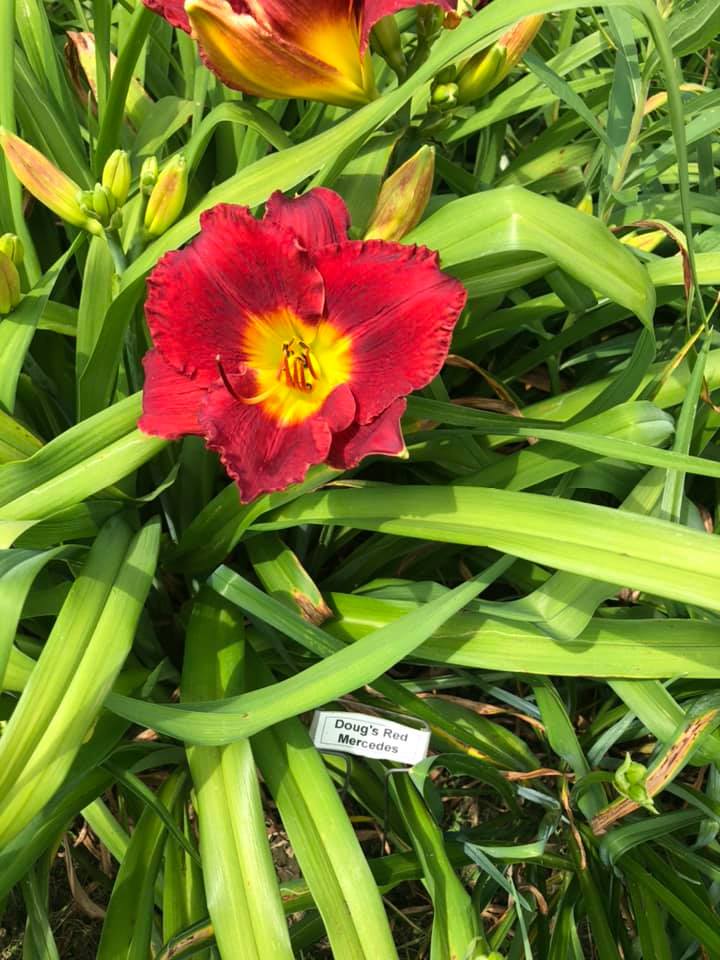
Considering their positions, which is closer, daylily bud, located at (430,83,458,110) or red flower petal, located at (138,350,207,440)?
red flower petal, located at (138,350,207,440)

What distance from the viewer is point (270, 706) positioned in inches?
28.2

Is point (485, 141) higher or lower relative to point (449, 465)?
higher

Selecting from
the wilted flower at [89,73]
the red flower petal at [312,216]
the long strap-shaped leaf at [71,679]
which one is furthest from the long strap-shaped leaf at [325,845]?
the wilted flower at [89,73]

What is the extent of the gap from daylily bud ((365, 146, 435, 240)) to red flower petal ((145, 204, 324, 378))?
0.46ft

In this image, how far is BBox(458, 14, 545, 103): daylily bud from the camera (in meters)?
0.91

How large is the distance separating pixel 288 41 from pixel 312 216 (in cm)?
20

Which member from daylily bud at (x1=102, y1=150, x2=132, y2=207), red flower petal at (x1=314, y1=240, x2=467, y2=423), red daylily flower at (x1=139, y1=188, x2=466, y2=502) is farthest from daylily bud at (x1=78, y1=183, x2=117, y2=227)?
red flower petal at (x1=314, y1=240, x2=467, y2=423)

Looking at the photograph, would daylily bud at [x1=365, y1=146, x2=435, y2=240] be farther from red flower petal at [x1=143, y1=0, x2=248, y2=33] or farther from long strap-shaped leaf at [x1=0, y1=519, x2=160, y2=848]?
long strap-shaped leaf at [x1=0, y1=519, x2=160, y2=848]

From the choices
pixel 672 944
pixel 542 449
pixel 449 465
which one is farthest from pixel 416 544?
pixel 672 944

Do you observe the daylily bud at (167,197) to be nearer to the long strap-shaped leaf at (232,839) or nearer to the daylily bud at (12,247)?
the daylily bud at (12,247)

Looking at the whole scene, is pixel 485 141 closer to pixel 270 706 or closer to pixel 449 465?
pixel 449 465

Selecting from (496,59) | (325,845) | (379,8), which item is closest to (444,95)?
(496,59)

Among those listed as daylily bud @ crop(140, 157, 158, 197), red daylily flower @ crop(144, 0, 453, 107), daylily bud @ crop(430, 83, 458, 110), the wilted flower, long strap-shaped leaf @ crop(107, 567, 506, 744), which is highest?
the wilted flower

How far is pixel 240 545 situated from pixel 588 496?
18.3 inches
